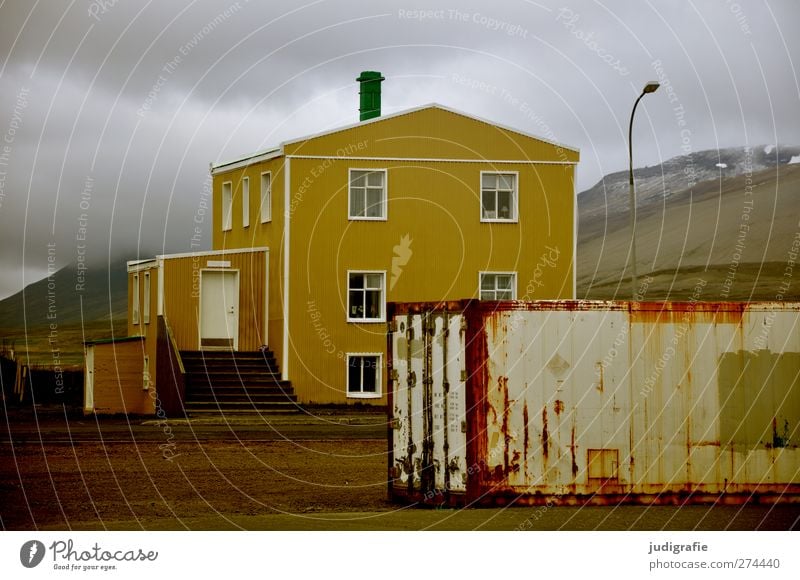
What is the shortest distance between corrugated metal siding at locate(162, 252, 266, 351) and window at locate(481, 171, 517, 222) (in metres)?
7.10

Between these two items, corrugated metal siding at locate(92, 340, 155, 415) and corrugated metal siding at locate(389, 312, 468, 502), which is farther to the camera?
corrugated metal siding at locate(92, 340, 155, 415)

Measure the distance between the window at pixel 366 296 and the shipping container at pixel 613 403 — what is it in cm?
2227

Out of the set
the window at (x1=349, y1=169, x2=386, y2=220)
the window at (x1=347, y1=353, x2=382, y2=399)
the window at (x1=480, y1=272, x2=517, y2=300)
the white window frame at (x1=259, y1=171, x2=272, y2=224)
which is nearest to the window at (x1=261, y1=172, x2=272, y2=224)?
the white window frame at (x1=259, y1=171, x2=272, y2=224)

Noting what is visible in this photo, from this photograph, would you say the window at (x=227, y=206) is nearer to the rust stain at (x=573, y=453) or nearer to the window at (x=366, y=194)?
the window at (x=366, y=194)

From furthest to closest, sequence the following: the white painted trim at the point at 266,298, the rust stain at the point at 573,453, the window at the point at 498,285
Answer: the window at the point at 498,285 < the white painted trim at the point at 266,298 < the rust stain at the point at 573,453

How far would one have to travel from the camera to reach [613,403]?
1600 centimetres

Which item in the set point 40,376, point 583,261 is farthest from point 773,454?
point 583,261

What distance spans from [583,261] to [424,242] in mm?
159834

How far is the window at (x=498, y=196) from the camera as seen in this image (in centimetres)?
3959

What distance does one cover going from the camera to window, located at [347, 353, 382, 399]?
38.3 metres

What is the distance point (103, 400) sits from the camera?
36.6m

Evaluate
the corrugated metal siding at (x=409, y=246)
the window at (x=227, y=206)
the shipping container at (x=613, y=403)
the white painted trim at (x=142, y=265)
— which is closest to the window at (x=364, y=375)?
the corrugated metal siding at (x=409, y=246)

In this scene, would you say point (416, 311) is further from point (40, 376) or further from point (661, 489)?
point (40, 376)

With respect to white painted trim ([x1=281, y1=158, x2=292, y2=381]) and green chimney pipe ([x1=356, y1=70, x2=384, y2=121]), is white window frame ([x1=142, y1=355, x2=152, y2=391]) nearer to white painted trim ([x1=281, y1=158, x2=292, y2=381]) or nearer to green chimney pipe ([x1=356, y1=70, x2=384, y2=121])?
white painted trim ([x1=281, y1=158, x2=292, y2=381])
